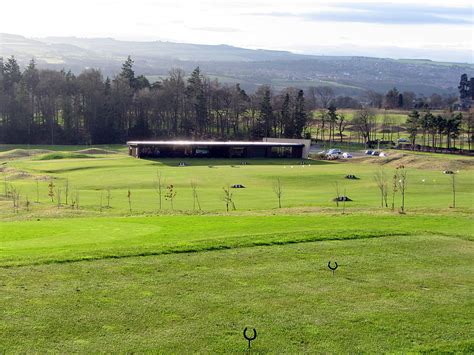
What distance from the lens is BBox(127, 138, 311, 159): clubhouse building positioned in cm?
8644

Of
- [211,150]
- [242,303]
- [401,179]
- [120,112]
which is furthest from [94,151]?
[242,303]

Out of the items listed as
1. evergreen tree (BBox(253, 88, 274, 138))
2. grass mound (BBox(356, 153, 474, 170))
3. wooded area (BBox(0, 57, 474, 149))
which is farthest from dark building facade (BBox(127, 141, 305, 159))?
wooded area (BBox(0, 57, 474, 149))

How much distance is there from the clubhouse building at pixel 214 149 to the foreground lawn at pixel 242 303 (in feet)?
203

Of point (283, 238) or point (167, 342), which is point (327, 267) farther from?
point (167, 342)

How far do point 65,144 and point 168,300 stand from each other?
9859cm

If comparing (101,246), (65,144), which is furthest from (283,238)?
(65,144)

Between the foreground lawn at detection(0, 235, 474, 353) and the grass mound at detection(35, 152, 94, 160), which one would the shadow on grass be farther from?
the foreground lawn at detection(0, 235, 474, 353)

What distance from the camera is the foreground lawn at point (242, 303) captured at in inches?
649

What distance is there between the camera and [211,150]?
88.5 metres

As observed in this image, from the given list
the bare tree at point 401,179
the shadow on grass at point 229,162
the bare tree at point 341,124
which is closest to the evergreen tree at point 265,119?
the bare tree at point 341,124

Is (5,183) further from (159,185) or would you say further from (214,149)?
(214,149)

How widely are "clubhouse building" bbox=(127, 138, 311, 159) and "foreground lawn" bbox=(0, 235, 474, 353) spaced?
62.0 m

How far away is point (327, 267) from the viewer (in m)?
23.4

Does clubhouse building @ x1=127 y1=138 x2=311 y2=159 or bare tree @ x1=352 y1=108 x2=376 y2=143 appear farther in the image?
bare tree @ x1=352 y1=108 x2=376 y2=143
